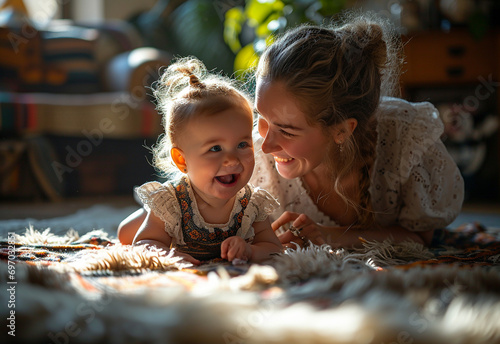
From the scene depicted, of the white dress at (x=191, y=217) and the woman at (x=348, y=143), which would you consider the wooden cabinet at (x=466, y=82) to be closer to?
the woman at (x=348, y=143)

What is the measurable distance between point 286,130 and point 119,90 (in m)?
1.83

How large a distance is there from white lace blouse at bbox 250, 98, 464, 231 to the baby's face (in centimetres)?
25

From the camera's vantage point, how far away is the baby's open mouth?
974 millimetres

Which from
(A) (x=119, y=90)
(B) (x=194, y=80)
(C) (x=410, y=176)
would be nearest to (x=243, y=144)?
(B) (x=194, y=80)

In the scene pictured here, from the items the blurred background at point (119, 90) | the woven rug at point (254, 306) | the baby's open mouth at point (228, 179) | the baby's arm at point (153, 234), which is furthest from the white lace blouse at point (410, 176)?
the blurred background at point (119, 90)

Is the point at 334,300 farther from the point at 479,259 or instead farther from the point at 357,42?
the point at 357,42

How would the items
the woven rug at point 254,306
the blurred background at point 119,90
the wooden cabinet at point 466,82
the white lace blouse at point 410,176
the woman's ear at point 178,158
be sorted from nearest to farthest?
the woven rug at point 254,306, the woman's ear at point 178,158, the white lace blouse at point 410,176, the blurred background at point 119,90, the wooden cabinet at point 466,82

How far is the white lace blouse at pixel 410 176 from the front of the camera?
46.5 inches

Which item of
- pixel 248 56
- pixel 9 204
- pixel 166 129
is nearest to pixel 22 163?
pixel 9 204

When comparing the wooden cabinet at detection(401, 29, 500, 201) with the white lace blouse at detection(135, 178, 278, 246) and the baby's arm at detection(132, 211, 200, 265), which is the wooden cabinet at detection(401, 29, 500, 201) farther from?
the baby's arm at detection(132, 211, 200, 265)

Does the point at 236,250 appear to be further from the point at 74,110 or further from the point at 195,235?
the point at 74,110

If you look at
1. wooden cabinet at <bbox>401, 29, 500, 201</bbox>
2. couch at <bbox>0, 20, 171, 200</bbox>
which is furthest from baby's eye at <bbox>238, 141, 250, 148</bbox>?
wooden cabinet at <bbox>401, 29, 500, 201</bbox>

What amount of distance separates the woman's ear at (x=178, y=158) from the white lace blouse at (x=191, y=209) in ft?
0.12

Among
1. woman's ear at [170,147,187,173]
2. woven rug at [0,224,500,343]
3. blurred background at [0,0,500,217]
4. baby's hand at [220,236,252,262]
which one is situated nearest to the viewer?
woven rug at [0,224,500,343]
